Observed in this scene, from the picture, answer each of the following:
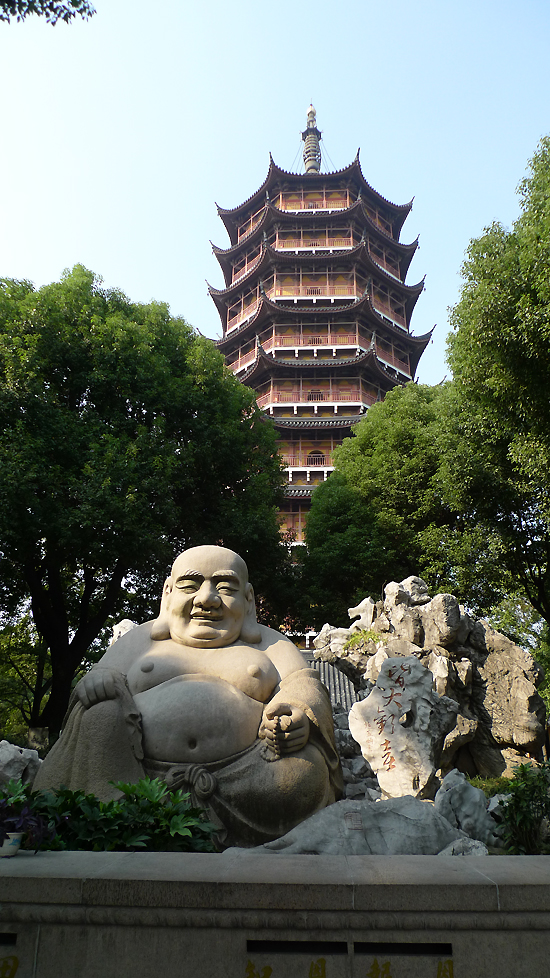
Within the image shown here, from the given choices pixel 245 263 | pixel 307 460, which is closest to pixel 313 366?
pixel 307 460

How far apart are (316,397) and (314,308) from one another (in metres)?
4.38

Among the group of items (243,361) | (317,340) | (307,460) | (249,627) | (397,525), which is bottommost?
(249,627)

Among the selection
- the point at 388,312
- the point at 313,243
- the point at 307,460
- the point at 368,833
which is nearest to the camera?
the point at 368,833

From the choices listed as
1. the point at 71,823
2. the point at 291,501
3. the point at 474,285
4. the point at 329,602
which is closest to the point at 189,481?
the point at 329,602

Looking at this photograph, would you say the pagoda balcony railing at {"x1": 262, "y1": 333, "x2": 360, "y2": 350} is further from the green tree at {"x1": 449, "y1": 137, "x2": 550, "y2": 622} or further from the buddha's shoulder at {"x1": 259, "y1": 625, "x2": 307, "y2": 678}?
the buddha's shoulder at {"x1": 259, "y1": 625, "x2": 307, "y2": 678}

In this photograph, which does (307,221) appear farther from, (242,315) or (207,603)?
(207,603)

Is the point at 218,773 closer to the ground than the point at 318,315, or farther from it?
closer to the ground

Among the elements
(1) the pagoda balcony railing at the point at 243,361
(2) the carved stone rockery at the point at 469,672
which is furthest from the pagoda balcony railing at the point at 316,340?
(2) the carved stone rockery at the point at 469,672

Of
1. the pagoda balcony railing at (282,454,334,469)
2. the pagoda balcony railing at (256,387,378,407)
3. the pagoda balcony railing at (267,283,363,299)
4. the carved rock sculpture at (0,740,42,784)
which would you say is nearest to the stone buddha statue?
the carved rock sculpture at (0,740,42,784)

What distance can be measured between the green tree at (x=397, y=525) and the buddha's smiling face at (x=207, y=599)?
37.9 feet

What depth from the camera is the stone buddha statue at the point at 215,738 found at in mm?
3674

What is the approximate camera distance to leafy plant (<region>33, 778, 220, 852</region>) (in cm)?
291

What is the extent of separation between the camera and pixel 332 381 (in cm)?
3075

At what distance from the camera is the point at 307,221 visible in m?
33.0
